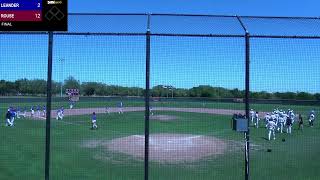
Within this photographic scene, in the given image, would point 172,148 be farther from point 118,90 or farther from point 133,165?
point 118,90

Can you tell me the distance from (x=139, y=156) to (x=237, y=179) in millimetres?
5551

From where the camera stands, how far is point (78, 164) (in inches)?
666

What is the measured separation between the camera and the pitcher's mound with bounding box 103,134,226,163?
60.0 ft

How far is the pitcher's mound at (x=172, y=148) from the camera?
18281 millimetres

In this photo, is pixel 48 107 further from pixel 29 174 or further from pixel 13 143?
pixel 13 143

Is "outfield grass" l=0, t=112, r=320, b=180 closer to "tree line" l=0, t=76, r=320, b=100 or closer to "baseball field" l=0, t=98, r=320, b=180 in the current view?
"baseball field" l=0, t=98, r=320, b=180
